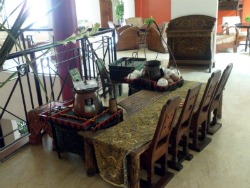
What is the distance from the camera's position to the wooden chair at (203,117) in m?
2.67

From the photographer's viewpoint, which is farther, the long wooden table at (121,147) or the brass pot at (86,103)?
the brass pot at (86,103)

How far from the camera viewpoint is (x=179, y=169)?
2.54m

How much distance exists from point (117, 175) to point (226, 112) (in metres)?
2.05

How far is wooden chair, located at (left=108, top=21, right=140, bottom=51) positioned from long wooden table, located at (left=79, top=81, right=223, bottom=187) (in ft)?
17.7

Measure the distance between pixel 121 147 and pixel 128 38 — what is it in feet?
19.8

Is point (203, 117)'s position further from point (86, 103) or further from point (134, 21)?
point (134, 21)

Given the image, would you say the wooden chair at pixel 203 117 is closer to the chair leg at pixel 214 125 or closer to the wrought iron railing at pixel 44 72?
the chair leg at pixel 214 125

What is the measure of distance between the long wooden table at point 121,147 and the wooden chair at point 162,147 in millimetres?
91

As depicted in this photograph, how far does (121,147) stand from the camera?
6.88 ft

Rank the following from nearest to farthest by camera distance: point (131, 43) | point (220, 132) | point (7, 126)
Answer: point (220, 132) < point (7, 126) < point (131, 43)

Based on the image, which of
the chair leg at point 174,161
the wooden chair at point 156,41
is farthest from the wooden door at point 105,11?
the chair leg at point 174,161

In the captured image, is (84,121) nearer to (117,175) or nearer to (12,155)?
(117,175)

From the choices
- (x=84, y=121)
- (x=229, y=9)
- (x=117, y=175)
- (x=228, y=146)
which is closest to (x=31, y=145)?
(x=84, y=121)

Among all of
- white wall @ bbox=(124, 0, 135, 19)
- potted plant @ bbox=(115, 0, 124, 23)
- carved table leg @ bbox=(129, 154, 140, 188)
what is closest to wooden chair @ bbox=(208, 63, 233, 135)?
carved table leg @ bbox=(129, 154, 140, 188)
